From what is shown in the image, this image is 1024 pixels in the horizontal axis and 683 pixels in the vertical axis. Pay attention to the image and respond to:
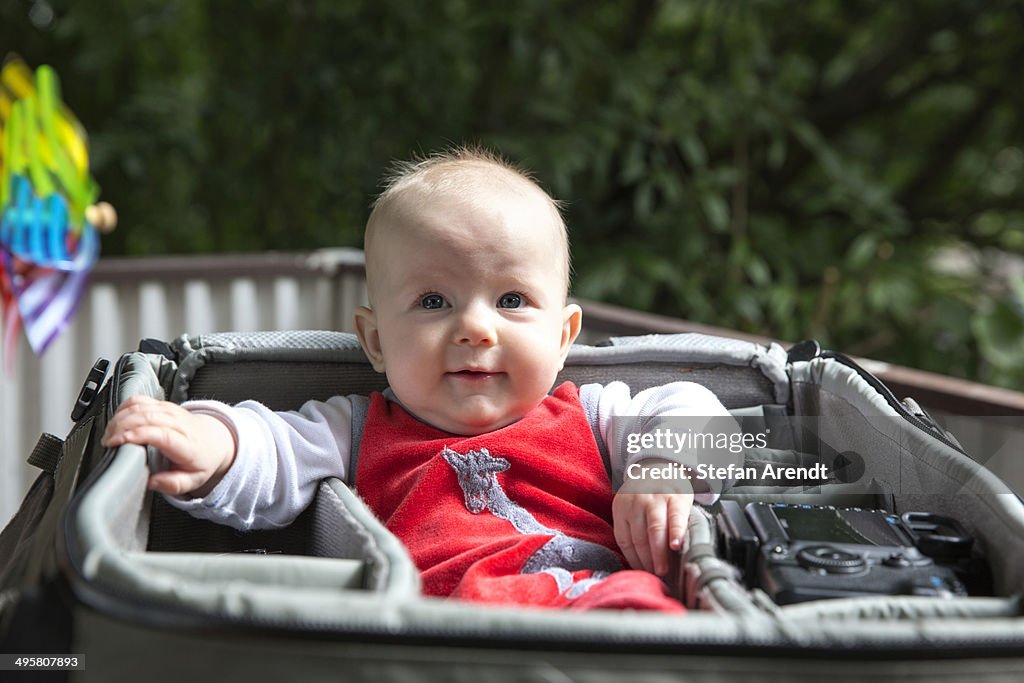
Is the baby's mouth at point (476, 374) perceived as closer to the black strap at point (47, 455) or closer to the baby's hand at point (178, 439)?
the baby's hand at point (178, 439)

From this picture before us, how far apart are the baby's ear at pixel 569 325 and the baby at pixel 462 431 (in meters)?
0.01

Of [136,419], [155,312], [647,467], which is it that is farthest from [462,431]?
[155,312]

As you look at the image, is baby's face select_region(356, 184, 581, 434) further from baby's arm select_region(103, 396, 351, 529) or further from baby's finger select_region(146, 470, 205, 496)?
baby's finger select_region(146, 470, 205, 496)

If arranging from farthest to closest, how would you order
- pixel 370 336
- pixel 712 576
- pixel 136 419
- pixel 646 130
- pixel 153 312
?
1. pixel 646 130
2. pixel 153 312
3. pixel 370 336
4. pixel 136 419
5. pixel 712 576

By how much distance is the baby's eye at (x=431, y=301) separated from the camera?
846 millimetres

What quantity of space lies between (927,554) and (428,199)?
50 centimetres

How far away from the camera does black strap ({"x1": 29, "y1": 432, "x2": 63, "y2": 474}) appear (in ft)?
2.81

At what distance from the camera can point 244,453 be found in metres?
0.82

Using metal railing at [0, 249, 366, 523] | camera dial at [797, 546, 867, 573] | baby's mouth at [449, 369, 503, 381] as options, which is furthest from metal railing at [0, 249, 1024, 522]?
camera dial at [797, 546, 867, 573]

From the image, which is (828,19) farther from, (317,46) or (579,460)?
(579,460)

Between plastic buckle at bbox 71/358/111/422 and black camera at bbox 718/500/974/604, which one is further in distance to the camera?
plastic buckle at bbox 71/358/111/422

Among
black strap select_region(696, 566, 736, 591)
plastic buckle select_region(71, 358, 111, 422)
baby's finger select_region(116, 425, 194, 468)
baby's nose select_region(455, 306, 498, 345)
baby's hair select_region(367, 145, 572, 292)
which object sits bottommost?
black strap select_region(696, 566, 736, 591)

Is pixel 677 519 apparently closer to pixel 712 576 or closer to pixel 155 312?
pixel 712 576

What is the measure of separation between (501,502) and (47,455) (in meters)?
0.43
